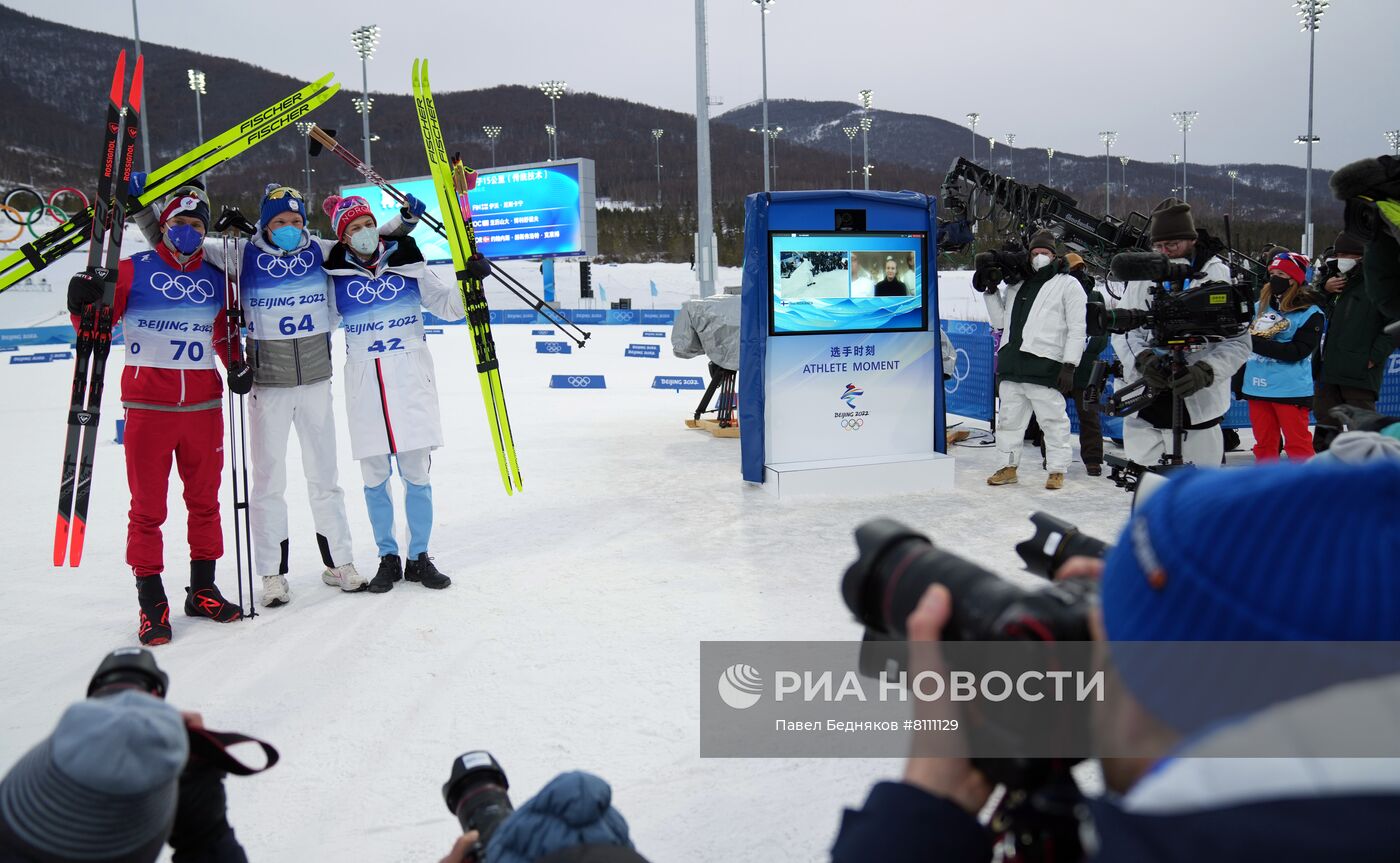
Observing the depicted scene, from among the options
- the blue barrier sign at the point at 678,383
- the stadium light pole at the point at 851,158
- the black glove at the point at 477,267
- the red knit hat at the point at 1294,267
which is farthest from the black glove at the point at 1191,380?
the stadium light pole at the point at 851,158

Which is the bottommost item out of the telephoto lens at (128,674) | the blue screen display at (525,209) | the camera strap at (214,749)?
the camera strap at (214,749)

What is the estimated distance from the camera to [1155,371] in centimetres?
448

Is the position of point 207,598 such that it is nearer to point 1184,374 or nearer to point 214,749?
point 214,749

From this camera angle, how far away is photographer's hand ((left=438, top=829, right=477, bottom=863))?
5.02 ft

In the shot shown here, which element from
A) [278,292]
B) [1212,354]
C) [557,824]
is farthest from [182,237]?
[1212,354]

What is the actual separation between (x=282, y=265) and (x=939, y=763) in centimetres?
395

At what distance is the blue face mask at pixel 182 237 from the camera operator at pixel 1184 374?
4338 millimetres

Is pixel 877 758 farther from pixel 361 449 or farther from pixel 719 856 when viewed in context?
pixel 361 449

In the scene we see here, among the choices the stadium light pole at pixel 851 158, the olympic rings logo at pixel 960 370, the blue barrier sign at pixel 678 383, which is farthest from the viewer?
the stadium light pole at pixel 851 158

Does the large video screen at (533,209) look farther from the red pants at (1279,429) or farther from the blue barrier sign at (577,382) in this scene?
the red pants at (1279,429)

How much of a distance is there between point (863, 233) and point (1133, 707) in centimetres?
553

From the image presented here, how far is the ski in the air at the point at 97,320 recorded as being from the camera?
3.66 m

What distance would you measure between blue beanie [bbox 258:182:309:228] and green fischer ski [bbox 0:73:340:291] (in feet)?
0.81

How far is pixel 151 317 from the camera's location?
3.77 m
